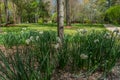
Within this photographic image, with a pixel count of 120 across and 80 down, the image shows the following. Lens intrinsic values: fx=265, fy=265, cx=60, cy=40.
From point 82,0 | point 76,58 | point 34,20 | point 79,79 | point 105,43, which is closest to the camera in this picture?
point 79,79

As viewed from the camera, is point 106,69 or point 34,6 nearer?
point 106,69

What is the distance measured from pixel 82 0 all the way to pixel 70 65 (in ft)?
180

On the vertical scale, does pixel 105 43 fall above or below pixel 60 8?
below

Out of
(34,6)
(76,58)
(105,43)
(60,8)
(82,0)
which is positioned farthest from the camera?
(82,0)

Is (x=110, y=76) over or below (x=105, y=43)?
below

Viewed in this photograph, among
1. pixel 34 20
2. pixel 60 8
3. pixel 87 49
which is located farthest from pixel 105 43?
pixel 34 20

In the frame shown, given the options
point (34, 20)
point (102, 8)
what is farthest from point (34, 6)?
point (102, 8)

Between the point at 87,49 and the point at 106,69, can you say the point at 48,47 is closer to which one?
the point at 87,49

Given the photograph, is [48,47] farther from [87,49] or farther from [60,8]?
[60,8]

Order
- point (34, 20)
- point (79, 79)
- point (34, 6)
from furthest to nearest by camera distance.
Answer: point (34, 20)
point (34, 6)
point (79, 79)

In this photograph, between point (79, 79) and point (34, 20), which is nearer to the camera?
point (79, 79)

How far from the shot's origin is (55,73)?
355 centimetres

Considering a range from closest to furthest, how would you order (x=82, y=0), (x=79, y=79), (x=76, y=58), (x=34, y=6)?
(x=79, y=79) → (x=76, y=58) → (x=34, y=6) → (x=82, y=0)

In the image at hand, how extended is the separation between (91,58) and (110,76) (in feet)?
1.22
